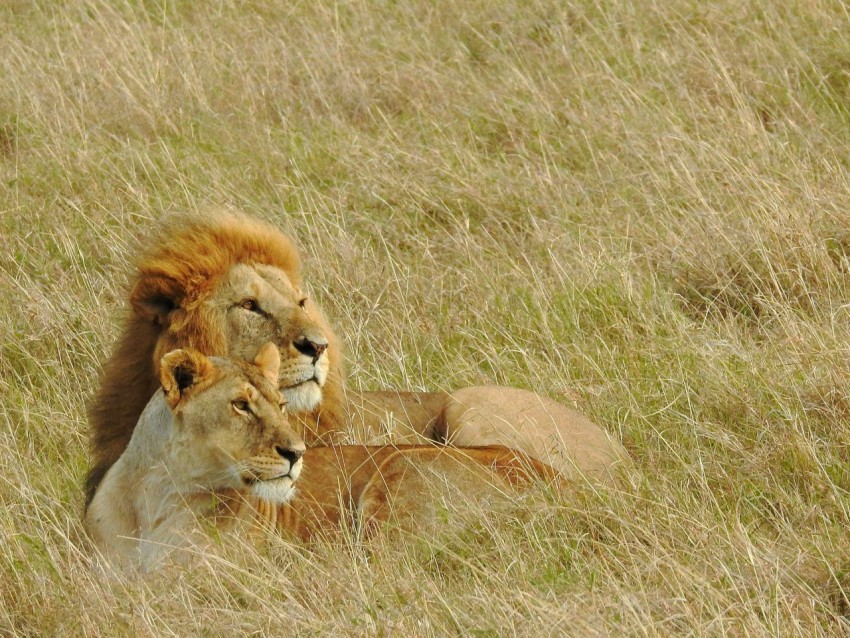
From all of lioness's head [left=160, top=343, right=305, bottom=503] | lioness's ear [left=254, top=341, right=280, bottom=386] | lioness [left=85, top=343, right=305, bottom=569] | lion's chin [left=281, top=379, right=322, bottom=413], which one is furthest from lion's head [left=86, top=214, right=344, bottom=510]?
lioness's head [left=160, top=343, right=305, bottom=503]

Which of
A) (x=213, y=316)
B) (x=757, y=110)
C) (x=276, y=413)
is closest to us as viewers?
(x=276, y=413)

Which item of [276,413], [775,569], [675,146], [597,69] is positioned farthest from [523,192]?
[775,569]

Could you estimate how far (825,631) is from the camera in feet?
12.2

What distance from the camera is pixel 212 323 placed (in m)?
5.02

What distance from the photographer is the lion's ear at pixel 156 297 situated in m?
5.06

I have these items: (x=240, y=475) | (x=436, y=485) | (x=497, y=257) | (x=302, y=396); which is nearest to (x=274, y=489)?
(x=240, y=475)

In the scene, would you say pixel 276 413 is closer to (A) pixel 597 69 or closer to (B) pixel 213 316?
(B) pixel 213 316

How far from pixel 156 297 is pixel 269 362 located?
716 millimetres

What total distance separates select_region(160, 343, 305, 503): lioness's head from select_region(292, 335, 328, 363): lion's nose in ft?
1.86

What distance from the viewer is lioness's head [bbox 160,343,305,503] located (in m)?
4.25

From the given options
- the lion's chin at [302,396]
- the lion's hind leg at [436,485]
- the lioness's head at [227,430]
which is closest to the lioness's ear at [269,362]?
the lioness's head at [227,430]

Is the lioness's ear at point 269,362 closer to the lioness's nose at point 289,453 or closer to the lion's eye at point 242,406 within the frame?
the lion's eye at point 242,406

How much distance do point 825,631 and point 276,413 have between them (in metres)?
1.65

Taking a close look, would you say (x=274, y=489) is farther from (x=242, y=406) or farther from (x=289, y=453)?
(x=242, y=406)
